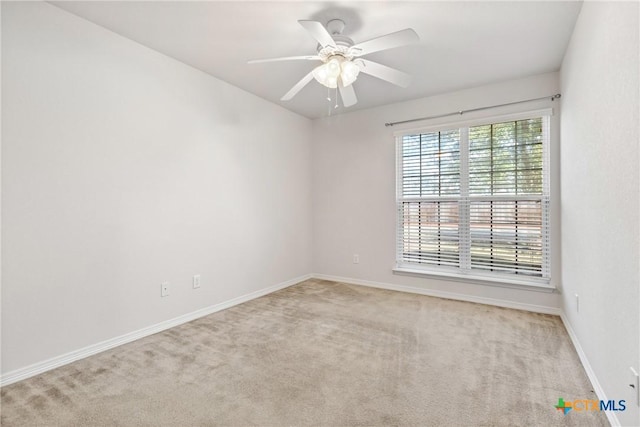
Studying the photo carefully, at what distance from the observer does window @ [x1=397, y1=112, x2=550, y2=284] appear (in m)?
3.38

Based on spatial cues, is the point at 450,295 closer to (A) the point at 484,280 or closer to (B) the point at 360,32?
(A) the point at 484,280

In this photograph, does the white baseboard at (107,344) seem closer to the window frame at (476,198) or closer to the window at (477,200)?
the window frame at (476,198)

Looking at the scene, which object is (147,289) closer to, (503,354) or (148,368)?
(148,368)

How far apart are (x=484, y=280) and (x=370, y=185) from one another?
1849mm

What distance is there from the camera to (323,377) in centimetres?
204

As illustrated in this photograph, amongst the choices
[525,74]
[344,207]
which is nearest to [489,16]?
[525,74]

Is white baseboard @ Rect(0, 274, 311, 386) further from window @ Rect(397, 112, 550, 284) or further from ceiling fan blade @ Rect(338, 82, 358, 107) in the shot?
ceiling fan blade @ Rect(338, 82, 358, 107)

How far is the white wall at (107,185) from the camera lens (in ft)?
6.74

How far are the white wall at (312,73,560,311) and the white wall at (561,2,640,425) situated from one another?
95 centimetres

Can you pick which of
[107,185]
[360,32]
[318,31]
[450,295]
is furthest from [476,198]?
[107,185]

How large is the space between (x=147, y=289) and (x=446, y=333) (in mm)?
2670

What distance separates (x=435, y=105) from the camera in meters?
3.92

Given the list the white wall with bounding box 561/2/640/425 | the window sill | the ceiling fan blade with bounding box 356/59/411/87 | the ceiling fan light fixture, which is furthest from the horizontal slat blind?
the ceiling fan light fixture

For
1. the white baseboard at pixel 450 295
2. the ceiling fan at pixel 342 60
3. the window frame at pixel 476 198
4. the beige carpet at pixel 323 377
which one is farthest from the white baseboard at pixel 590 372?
the ceiling fan at pixel 342 60
